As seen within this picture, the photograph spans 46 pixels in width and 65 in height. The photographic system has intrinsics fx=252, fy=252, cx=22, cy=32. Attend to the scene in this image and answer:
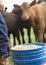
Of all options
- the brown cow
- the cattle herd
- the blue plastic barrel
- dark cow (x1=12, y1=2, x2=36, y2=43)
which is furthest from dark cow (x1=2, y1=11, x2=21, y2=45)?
the blue plastic barrel

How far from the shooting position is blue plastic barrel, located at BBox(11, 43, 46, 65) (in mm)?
3078

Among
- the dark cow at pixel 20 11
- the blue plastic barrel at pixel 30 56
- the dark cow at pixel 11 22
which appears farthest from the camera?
the dark cow at pixel 20 11

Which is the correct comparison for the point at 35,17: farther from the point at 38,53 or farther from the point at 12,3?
the point at 38,53

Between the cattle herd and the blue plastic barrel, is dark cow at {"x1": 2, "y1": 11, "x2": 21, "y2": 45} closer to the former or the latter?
the cattle herd

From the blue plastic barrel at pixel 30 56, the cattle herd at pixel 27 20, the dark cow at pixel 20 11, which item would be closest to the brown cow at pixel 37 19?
the cattle herd at pixel 27 20

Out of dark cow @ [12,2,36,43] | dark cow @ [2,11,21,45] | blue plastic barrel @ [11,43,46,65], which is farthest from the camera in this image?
dark cow @ [12,2,36,43]

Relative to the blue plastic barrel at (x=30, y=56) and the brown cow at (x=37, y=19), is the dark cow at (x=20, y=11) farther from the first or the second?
the blue plastic barrel at (x=30, y=56)

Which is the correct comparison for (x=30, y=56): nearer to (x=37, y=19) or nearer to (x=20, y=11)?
(x=37, y=19)

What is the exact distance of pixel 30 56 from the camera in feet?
10.1

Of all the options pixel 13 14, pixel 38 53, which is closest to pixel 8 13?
pixel 13 14

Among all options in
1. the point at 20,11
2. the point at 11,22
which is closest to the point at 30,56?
the point at 11,22

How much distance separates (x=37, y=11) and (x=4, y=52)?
13.3 ft

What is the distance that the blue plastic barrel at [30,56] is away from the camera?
308 centimetres

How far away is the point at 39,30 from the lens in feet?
25.5
